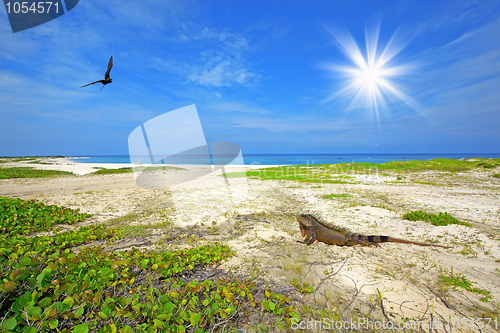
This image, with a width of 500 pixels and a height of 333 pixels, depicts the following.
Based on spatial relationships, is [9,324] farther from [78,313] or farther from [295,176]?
[295,176]

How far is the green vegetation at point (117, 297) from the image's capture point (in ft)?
7.27

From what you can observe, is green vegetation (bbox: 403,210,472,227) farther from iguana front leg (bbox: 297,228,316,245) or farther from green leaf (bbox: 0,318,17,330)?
green leaf (bbox: 0,318,17,330)

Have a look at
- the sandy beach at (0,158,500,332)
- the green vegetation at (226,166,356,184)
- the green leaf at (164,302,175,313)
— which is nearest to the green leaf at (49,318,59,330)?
the green leaf at (164,302,175,313)

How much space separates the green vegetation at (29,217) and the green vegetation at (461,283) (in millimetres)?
11220

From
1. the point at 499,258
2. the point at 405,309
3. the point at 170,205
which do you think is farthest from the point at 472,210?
the point at 170,205

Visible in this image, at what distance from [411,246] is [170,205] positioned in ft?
36.4

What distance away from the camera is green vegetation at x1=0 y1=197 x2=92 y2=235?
6.62 metres

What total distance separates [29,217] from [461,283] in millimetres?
Result: 12788

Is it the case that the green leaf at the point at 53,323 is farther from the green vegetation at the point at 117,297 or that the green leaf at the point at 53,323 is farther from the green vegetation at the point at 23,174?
the green vegetation at the point at 23,174

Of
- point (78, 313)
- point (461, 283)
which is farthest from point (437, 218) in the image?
point (78, 313)

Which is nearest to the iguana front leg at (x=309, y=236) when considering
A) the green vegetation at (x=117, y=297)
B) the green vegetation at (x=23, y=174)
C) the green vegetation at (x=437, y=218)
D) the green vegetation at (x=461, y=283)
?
the green vegetation at (x=117, y=297)

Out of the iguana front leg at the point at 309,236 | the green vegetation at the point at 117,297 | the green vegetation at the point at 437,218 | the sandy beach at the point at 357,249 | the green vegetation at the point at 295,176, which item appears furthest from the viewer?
the green vegetation at the point at 295,176

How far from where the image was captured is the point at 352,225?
25.5ft

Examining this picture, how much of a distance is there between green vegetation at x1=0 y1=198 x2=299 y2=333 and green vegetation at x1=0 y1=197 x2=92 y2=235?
3298 millimetres
